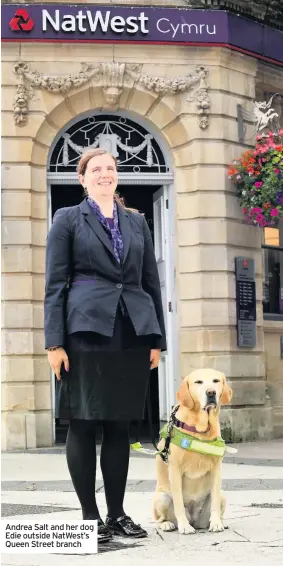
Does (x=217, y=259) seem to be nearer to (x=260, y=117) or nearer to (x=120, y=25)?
(x=260, y=117)

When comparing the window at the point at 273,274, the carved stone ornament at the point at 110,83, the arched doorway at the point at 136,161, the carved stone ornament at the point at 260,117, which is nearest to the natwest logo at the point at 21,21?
the carved stone ornament at the point at 110,83

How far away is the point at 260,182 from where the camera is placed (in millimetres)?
13016

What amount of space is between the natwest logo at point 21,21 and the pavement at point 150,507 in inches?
200

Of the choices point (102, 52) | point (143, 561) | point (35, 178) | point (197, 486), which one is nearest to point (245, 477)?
point (197, 486)

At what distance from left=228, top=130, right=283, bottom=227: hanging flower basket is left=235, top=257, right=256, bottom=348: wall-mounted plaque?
581mm

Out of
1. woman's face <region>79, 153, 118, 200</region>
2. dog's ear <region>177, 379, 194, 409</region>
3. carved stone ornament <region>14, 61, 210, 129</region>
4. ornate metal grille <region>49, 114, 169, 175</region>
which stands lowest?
dog's ear <region>177, 379, 194, 409</region>

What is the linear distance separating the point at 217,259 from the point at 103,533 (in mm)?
8157

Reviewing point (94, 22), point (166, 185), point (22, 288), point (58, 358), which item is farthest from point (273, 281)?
point (58, 358)

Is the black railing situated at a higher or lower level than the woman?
higher

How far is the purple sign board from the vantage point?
1284 centimetres

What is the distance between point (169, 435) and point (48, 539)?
1.18 meters

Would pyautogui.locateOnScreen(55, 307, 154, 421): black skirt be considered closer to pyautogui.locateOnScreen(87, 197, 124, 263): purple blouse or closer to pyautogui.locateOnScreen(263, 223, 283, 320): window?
pyautogui.locateOnScreen(87, 197, 124, 263): purple blouse

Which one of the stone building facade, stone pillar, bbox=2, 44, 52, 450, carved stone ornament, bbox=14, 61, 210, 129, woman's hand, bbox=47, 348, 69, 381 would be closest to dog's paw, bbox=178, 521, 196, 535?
woman's hand, bbox=47, 348, 69, 381

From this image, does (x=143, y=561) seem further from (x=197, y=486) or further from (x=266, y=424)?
(x=266, y=424)
